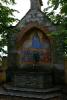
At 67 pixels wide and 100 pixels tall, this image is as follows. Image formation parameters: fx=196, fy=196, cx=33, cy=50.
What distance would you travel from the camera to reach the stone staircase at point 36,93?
37.7 ft

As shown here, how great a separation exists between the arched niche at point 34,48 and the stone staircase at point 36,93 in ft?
10.6

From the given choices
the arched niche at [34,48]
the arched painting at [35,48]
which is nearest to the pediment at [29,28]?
the arched niche at [34,48]

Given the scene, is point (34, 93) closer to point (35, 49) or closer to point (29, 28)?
point (35, 49)

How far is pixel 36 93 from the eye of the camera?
476 inches

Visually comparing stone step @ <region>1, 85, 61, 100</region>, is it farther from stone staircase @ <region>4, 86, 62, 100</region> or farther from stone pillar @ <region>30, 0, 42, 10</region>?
stone pillar @ <region>30, 0, 42, 10</region>

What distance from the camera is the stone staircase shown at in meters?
11.5

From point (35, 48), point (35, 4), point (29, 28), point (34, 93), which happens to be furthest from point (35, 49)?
point (34, 93)

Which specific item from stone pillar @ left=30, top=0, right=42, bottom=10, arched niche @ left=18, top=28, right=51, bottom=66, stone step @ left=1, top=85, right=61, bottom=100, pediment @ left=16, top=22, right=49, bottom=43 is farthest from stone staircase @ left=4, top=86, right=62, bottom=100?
stone pillar @ left=30, top=0, right=42, bottom=10

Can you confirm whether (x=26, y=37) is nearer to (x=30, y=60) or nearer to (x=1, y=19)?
(x=30, y=60)

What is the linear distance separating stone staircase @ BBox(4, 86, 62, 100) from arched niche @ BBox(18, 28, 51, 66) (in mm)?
3222

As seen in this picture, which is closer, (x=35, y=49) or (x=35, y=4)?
(x=35, y=49)

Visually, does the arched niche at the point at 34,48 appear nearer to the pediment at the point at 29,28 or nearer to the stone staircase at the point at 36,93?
the pediment at the point at 29,28

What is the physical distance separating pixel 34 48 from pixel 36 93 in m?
4.50

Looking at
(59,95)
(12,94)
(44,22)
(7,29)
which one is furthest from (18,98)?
(44,22)
